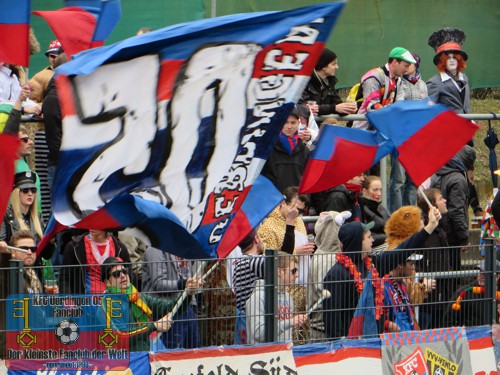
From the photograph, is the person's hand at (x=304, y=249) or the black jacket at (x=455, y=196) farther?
the black jacket at (x=455, y=196)

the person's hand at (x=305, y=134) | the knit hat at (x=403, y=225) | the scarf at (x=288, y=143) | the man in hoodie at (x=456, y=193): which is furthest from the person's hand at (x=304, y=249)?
the man in hoodie at (x=456, y=193)

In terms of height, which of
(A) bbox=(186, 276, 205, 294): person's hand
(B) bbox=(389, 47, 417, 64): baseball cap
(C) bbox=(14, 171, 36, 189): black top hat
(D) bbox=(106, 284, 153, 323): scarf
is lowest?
(D) bbox=(106, 284, 153, 323): scarf

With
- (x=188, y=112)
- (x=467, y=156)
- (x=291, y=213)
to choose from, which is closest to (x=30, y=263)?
(x=188, y=112)

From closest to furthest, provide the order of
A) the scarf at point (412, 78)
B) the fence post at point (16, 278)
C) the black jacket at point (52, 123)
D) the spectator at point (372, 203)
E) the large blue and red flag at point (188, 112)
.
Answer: the large blue and red flag at point (188, 112) < the fence post at point (16, 278) < the black jacket at point (52, 123) < the spectator at point (372, 203) < the scarf at point (412, 78)

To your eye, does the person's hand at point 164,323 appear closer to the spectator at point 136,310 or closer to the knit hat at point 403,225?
the spectator at point 136,310

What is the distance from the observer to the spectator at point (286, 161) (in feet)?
39.9

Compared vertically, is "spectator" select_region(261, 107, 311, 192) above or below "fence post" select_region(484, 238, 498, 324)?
above

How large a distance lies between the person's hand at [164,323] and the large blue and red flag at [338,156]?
4.81 ft

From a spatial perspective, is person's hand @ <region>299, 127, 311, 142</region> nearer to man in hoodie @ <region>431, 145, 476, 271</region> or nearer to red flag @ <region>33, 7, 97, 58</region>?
man in hoodie @ <region>431, 145, 476, 271</region>

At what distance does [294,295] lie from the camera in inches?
389

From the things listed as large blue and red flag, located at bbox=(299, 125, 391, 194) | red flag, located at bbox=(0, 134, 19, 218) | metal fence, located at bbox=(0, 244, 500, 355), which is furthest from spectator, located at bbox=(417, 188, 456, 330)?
red flag, located at bbox=(0, 134, 19, 218)

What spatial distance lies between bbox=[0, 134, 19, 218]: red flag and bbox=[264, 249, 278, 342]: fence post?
2.49 meters

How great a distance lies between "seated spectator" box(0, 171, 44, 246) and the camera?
34.7ft

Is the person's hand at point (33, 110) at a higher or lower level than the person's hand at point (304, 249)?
higher
